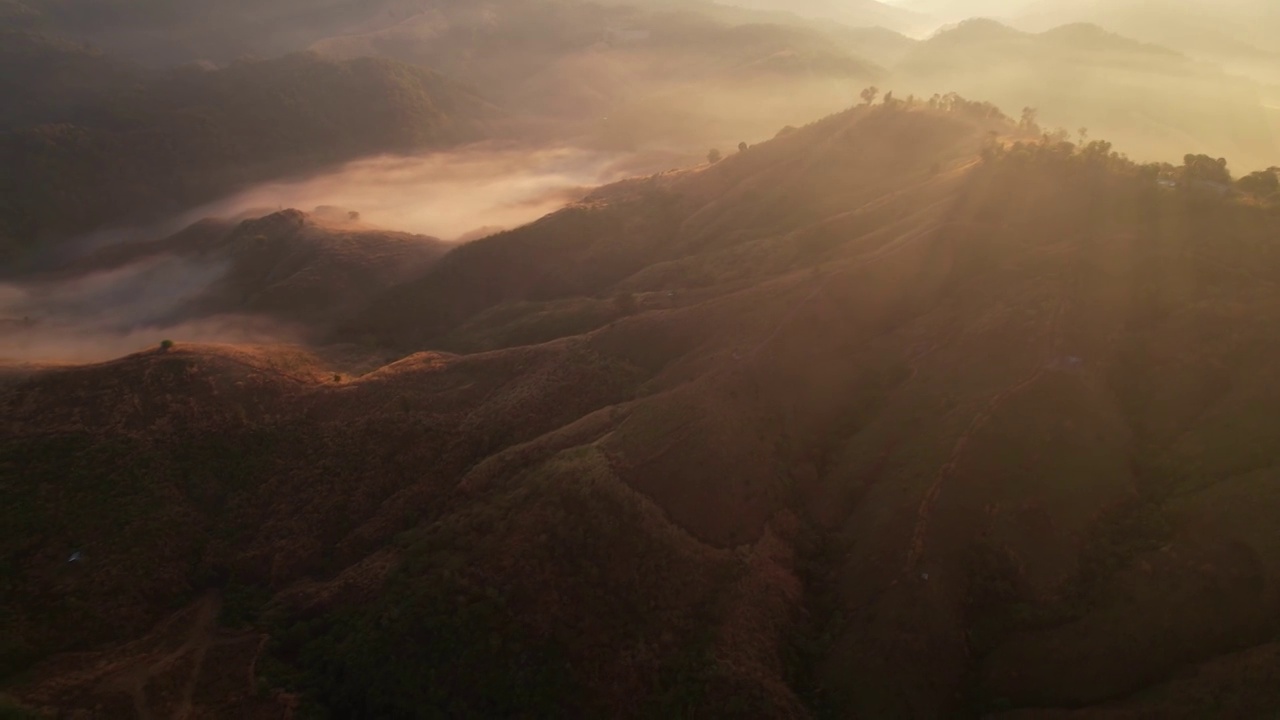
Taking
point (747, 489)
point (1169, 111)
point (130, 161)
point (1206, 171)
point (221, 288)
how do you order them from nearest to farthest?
1. point (747, 489)
2. point (1206, 171)
3. point (221, 288)
4. point (1169, 111)
5. point (130, 161)

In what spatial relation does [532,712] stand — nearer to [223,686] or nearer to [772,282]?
A: [223,686]

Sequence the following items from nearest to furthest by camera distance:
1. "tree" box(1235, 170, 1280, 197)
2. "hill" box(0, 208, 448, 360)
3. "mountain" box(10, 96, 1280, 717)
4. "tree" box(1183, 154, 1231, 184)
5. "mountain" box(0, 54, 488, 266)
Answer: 1. "mountain" box(10, 96, 1280, 717)
2. "tree" box(1235, 170, 1280, 197)
3. "tree" box(1183, 154, 1231, 184)
4. "hill" box(0, 208, 448, 360)
5. "mountain" box(0, 54, 488, 266)

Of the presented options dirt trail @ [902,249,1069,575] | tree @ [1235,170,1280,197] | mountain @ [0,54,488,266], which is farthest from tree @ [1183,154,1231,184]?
mountain @ [0,54,488,266]

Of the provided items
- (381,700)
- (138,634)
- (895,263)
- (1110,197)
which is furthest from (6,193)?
(1110,197)

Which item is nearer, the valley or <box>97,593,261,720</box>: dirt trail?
the valley

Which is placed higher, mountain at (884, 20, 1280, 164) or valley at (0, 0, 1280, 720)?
mountain at (884, 20, 1280, 164)

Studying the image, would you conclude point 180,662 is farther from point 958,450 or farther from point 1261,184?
point 1261,184

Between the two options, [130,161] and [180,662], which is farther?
[130,161]

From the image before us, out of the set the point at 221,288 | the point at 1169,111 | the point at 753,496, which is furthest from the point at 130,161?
the point at 1169,111

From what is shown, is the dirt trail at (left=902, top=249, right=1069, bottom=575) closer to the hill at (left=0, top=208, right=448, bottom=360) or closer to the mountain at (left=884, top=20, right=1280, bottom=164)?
the hill at (left=0, top=208, right=448, bottom=360)

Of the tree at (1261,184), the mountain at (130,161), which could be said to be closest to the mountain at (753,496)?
the tree at (1261,184)
